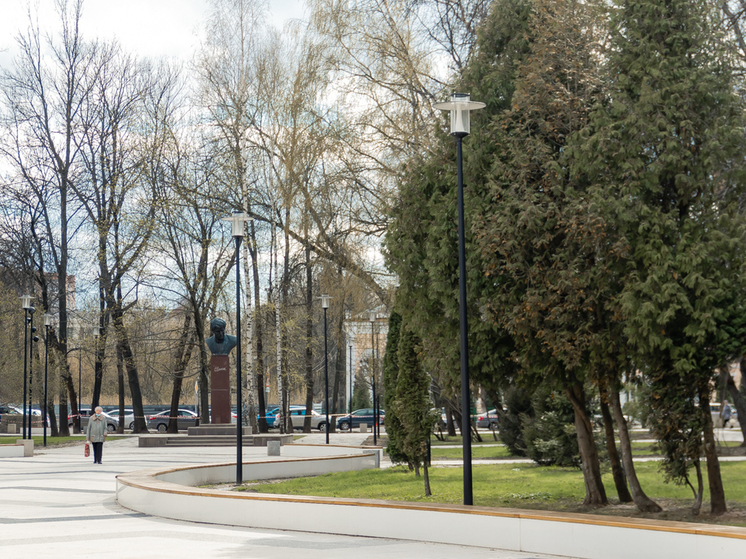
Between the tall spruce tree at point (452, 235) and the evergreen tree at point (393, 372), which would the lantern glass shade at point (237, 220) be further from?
the tall spruce tree at point (452, 235)

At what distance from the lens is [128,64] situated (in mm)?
38094

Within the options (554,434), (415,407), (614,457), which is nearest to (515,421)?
(554,434)

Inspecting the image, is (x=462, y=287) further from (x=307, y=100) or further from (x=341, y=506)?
(x=307, y=100)

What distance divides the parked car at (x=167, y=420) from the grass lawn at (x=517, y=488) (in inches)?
1168

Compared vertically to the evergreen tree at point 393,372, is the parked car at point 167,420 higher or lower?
lower

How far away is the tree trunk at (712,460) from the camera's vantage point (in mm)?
9961

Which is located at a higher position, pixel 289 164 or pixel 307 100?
pixel 307 100

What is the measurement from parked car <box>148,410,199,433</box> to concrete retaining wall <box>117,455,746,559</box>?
3393cm

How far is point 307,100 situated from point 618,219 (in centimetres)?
1272

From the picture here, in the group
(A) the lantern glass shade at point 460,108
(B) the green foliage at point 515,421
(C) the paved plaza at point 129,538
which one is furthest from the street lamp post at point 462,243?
(B) the green foliage at point 515,421

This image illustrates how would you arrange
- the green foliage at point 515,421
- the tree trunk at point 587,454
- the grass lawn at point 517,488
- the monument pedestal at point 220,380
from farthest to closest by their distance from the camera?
the monument pedestal at point 220,380, the green foliage at point 515,421, the tree trunk at point 587,454, the grass lawn at point 517,488

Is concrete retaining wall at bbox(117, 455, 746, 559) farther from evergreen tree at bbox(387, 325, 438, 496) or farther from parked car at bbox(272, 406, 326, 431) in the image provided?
parked car at bbox(272, 406, 326, 431)

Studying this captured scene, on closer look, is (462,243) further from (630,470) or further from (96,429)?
(96,429)

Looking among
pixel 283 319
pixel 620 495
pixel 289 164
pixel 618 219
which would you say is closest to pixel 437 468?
pixel 620 495
